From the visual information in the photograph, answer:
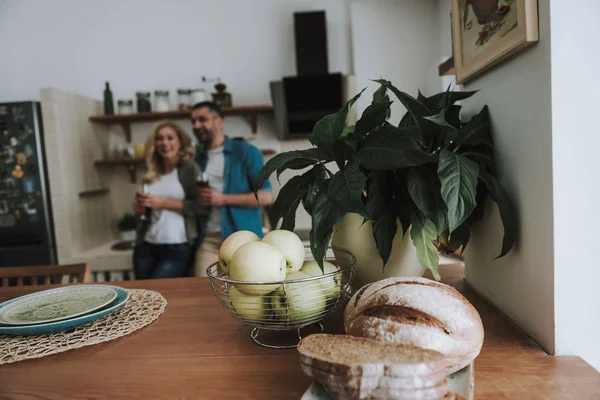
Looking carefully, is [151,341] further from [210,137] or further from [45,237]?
[45,237]

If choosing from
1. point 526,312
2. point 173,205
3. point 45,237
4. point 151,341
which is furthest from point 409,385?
point 45,237

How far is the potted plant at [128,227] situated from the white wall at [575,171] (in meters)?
3.31

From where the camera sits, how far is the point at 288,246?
722mm

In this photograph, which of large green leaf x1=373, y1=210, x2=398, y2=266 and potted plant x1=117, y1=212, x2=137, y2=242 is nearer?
large green leaf x1=373, y1=210, x2=398, y2=266

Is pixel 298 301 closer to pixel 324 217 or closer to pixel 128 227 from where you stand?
pixel 324 217

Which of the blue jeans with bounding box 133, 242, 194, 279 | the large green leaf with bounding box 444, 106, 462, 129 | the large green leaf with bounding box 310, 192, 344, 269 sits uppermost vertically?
the large green leaf with bounding box 444, 106, 462, 129

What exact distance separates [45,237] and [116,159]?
0.81 meters

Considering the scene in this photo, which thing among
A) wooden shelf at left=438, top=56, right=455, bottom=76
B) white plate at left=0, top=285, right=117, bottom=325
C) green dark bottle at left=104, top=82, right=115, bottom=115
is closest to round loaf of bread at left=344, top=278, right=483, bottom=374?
white plate at left=0, top=285, right=117, bottom=325

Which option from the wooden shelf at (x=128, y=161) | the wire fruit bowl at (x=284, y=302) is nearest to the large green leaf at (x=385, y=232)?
the wire fruit bowl at (x=284, y=302)

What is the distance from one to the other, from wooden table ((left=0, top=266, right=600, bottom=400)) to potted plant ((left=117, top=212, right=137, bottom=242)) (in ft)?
9.41

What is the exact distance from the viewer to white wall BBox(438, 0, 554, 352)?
62 cm

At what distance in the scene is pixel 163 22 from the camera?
3.67 metres

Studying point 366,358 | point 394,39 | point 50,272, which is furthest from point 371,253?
point 394,39

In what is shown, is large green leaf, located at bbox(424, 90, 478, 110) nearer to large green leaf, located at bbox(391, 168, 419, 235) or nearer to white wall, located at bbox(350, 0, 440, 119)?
large green leaf, located at bbox(391, 168, 419, 235)
